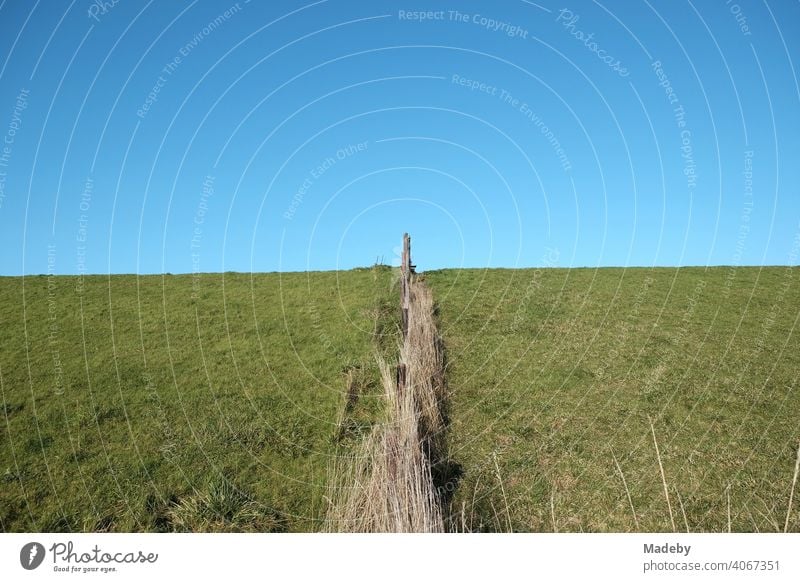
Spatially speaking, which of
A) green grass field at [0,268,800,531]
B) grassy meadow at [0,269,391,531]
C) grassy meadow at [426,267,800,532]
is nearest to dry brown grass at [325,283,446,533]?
green grass field at [0,268,800,531]

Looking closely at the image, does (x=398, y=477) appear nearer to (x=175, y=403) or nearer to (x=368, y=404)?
(x=368, y=404)

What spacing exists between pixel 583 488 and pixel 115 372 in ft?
36.8

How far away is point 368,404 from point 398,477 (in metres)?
6.05

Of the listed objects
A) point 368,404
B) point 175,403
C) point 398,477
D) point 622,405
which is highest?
point 398,477

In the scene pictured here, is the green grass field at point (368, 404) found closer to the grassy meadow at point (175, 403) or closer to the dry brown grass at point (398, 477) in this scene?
the grassy meadow at point (175, 403)

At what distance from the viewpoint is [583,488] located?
841 cm

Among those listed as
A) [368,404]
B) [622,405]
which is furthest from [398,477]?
[622,405]

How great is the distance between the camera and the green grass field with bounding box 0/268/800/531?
7.95 meters

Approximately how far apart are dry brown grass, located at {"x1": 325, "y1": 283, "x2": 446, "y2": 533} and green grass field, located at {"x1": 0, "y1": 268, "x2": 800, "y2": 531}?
69 centimetres

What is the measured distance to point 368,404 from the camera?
1184 cm

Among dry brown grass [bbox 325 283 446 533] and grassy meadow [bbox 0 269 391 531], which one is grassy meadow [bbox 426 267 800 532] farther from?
grassy meadow [bbox 0 269 391 531]

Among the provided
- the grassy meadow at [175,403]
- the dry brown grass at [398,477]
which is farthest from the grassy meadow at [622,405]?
the grassy meadow at [175,403]

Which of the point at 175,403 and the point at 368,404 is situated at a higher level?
the point at 175,403
